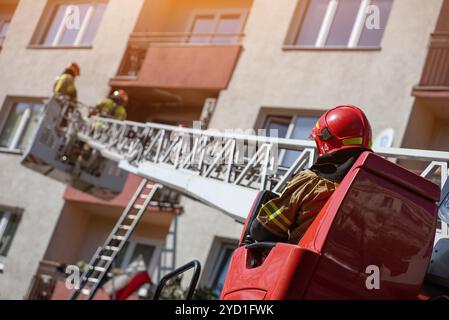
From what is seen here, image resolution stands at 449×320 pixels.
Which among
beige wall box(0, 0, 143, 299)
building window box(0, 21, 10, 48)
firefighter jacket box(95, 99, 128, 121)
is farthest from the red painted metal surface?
building window box(0, 21, 10, 48)

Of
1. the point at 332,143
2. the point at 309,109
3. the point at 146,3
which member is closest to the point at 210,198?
the point at 332,143

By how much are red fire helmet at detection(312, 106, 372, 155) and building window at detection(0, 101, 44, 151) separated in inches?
548

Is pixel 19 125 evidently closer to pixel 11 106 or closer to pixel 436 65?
pixel 11 106

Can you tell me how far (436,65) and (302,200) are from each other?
27.9ft

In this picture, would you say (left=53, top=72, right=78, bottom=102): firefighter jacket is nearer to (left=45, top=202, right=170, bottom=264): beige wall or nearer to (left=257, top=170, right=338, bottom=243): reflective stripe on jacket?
(left=45, top=202, right=170, bottom=264): beige wall

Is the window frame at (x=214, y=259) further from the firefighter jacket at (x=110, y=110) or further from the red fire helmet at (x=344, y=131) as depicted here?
the red fire helmet at (x=344, y=131)

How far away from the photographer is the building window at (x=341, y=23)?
1275 cm

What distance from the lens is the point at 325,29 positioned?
532 inches

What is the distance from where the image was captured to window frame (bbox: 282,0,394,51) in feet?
42.3

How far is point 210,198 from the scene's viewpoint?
7.41m

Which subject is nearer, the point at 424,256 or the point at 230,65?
the point at 424,256

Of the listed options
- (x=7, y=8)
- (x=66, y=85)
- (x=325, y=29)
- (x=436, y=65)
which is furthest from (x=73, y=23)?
(x=436, y=65)

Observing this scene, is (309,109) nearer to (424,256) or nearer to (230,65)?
(230,65)

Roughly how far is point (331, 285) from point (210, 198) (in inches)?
164
